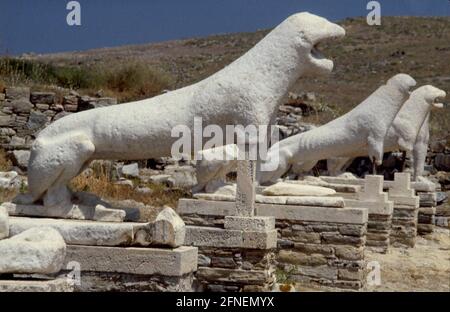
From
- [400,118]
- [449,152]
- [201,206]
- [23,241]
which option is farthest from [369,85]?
[23,241]

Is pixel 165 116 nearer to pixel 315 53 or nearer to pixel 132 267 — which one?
pixel 315 53

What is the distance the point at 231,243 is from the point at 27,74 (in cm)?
1205

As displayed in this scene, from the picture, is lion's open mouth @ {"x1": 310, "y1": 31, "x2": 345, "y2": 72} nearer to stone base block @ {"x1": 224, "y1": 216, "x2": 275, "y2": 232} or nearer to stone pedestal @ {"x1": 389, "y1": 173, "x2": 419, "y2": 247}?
stone base block @ {"x1": 224, "y1": 216, "x2": 275, "y2": 232}

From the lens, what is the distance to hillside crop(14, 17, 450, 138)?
34.6m

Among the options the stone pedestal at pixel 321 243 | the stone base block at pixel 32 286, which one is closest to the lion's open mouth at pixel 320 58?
the stone pedestal at pixel 321 243

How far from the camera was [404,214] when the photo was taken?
11.9 meters

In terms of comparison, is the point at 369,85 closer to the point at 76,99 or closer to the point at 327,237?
the point at 76,99

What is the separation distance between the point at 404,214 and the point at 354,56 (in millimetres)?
32405

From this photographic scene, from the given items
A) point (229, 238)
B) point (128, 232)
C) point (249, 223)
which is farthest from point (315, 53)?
point (128, 232)

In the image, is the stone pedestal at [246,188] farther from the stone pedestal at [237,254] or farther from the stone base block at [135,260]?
the stone base block at [135,260]

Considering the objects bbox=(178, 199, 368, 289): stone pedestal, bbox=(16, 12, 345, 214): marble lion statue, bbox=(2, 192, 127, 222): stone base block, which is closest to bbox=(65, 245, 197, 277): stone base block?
bbox=(2, 192, 127, 222): stone base block

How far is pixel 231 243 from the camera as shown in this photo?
21.5 ft

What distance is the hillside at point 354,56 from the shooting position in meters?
Answer: 34.6
